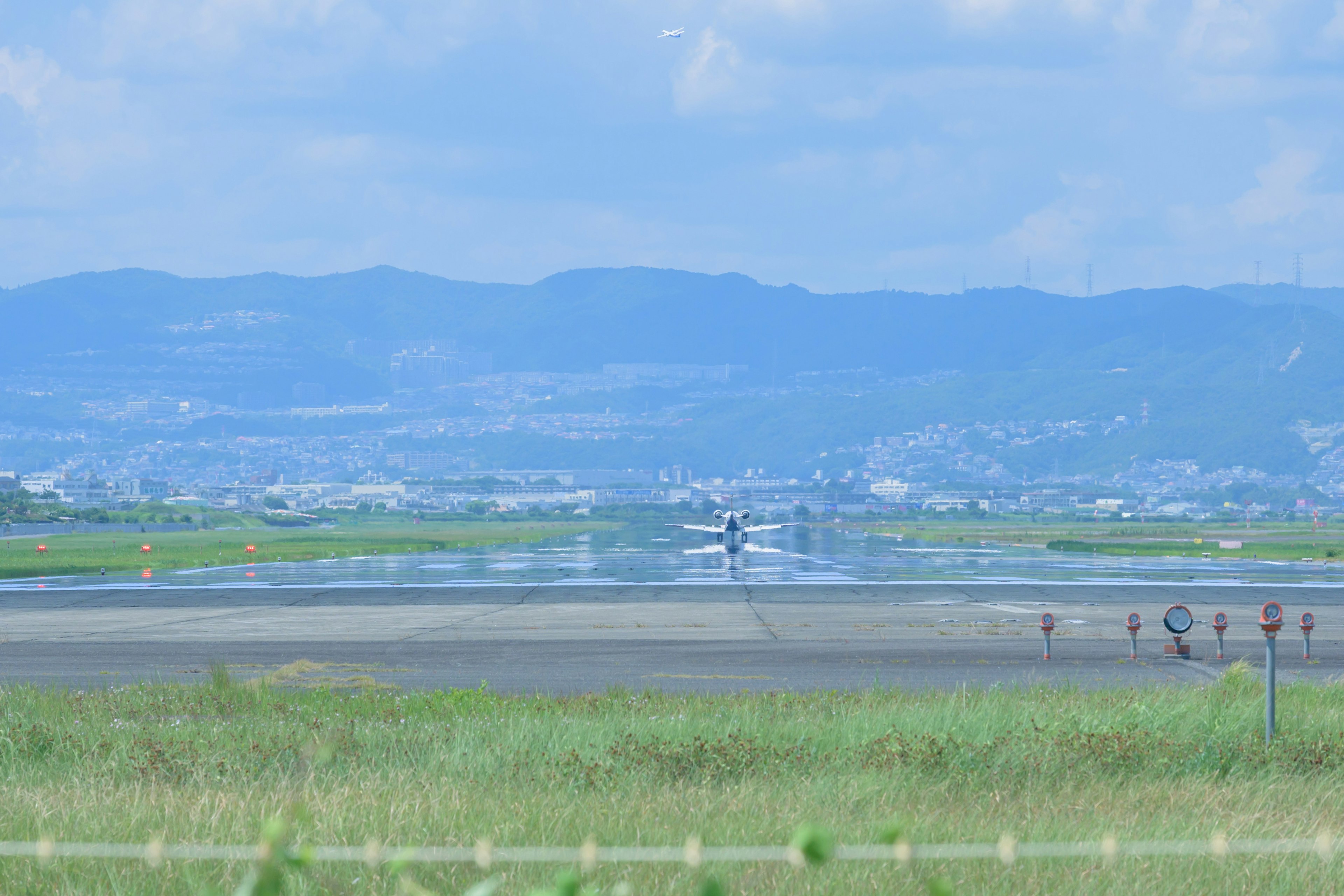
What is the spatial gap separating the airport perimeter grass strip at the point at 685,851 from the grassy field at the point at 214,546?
6748 cm

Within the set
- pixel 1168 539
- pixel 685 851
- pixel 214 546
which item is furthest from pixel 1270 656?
pixel 1168 539

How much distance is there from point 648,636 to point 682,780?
21.7 metres

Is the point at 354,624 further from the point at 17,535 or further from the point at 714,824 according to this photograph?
the point at 17,535

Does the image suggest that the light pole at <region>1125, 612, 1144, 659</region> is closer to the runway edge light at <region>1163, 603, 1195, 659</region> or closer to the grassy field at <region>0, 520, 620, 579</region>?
the runway edge light at <region>1163, 603, 1195, 659</region>

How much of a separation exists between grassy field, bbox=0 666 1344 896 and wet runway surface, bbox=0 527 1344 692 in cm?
496

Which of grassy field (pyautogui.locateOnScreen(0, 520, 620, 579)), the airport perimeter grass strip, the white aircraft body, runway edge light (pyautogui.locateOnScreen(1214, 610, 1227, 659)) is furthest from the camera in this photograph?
the white aircraft body

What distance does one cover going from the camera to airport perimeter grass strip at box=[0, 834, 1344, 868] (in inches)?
324

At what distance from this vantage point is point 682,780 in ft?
48.6

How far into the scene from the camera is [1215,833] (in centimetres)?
1122

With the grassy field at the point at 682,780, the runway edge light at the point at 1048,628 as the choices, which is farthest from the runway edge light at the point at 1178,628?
the grassy field at the point at 682,780

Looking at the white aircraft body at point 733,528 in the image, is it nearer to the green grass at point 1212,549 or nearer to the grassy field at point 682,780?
the green grass at point 1212,549

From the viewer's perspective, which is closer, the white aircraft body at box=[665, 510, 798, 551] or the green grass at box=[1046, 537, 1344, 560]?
the green grass at box=[1046, 537, 1344, 560]

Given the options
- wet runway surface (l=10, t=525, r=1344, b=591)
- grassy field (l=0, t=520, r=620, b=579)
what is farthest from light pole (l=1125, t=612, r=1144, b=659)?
grassy field (l=0, t=520, r=620, b=579)

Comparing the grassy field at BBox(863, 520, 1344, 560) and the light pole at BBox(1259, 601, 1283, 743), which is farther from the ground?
the light pole at BBox(1259, 601, 1283, 743)
